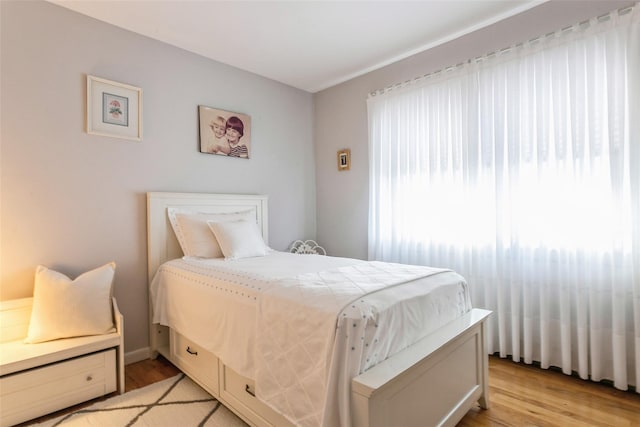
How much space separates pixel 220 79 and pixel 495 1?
235 cm

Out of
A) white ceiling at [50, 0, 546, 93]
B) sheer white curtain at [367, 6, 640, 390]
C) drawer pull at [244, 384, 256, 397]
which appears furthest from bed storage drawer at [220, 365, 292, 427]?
white ceiling at [50, 0, 546, 93]

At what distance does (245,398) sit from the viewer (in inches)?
66.1

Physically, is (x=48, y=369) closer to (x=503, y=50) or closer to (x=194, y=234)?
(x=194, y=234)

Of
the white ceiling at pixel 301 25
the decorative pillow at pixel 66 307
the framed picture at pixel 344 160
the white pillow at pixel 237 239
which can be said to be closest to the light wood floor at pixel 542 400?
the decorative pillow at pixel 66 307

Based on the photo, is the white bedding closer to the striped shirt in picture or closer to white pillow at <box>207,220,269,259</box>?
white pillow at <box>207,220,269,259</box>

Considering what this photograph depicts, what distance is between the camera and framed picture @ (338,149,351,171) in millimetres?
3643

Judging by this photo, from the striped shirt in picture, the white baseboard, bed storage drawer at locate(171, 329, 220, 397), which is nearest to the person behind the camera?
bed storage drawer at locate(171, 329, 220, 397)

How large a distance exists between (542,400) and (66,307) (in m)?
2.88

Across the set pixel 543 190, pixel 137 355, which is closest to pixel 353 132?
pixel 543 190

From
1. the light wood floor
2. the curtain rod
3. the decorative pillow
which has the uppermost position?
the curtain rod

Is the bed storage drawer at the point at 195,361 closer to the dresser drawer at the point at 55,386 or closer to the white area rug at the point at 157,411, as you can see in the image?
the white area rug at the point at 157,411

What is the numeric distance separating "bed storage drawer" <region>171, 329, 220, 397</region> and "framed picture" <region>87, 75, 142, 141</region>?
156cm

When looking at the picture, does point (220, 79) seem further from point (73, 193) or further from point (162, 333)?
point (162, 333)

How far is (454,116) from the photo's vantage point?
108 inches
